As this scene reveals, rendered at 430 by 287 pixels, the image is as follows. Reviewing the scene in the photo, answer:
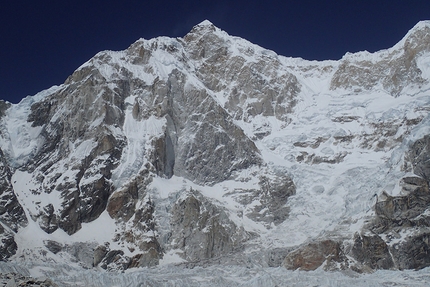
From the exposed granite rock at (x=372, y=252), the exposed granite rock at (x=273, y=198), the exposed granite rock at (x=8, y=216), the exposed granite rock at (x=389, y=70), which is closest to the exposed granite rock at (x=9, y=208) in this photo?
the exposed granite rock at (x=8, y=216)

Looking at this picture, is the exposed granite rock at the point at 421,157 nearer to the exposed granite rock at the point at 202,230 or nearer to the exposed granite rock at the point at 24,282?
the exposed granite rock at the point at 202,230

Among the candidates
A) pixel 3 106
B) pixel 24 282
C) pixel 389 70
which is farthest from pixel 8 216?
pixel 389 70

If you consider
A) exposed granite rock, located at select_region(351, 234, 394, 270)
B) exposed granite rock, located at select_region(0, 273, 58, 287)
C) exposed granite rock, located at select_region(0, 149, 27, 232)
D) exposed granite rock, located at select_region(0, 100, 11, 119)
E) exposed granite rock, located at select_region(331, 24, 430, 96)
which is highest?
exposed granite rock, located at select_region(331, 24, 430, 96)

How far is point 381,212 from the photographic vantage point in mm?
101438

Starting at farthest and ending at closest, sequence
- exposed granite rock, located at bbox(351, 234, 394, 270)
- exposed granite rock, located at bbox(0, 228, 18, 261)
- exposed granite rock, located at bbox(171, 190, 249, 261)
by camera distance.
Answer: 1. exposed granite rock, located at bbox(171, 190, 249, 261)
2. exposed granite rock, located at bbox(0, 228, 18, 261)
3. exposed granite rock, located at bbox(351, 234, 394, 270)

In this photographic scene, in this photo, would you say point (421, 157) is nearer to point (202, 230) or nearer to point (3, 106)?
point (202, 230)

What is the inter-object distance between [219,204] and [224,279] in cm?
4516

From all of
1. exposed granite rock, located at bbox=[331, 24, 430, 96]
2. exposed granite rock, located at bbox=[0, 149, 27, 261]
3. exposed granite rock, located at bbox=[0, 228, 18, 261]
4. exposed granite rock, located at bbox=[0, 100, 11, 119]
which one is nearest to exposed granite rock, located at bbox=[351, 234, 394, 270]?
exposed granite rock, located at bbox=[0, 228, 18, 261]

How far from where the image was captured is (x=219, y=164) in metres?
142

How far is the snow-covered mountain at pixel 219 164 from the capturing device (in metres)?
105

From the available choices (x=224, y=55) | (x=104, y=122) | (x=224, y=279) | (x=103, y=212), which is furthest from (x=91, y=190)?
(x=224, y=55)

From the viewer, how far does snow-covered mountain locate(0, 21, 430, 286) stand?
10531 cm

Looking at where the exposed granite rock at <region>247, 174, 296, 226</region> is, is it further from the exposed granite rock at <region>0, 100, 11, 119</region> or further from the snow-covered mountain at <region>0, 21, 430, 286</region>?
the exposed granite rock at <region>0, 100, 11, 119</region>

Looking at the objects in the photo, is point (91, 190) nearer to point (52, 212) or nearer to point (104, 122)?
point (52, 212)
